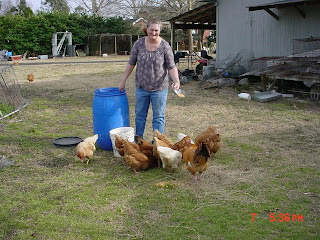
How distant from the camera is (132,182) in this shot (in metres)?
4.25

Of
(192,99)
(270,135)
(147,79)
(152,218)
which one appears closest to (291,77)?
(192,99)

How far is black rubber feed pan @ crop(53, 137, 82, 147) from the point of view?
5605mm

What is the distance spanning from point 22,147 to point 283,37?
9690mm

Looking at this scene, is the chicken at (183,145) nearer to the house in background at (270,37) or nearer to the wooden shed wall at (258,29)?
the house in background at (270,37)

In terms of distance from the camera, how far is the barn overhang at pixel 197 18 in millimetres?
14709

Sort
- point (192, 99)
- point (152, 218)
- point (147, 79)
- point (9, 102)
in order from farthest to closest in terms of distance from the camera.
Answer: point (192, 99) < point (9, 102) < point (147, 79) < point (152, 218)

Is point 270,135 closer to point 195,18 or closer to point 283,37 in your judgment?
point 283,37

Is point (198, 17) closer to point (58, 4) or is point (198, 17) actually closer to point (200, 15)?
point (200, 15)

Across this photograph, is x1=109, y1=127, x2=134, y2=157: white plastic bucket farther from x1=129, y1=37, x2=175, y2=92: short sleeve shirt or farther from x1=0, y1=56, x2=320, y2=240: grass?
x1=129, y1=37, x2=175, y2=92: short sleeve shirt

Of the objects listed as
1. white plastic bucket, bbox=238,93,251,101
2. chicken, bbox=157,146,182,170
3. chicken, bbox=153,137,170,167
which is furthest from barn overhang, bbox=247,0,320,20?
chicken, bbox=157,146,182,170

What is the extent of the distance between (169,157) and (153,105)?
1020mm

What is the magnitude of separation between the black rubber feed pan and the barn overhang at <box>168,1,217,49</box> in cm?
1052

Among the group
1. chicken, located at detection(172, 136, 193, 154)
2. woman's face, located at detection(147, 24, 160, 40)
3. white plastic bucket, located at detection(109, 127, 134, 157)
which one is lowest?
chicken, located at detection(172, 136, 193, 154)

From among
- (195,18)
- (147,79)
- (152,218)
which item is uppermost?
(195,18)
